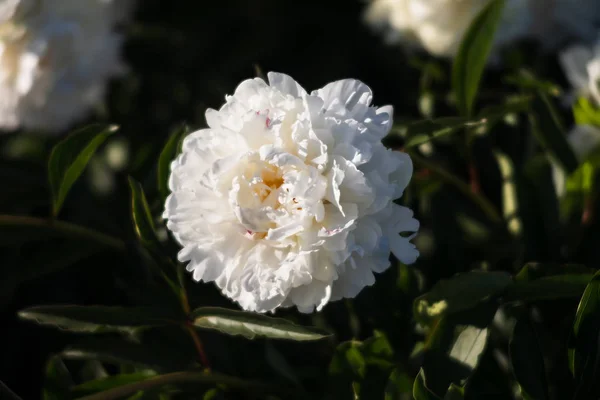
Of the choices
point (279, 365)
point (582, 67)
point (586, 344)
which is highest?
point (582, 67)

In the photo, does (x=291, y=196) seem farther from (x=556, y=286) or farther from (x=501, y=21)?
(x=501, y=21)

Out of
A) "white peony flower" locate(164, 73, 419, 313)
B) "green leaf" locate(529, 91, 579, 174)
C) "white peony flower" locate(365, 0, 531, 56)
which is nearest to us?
"white peony flower" locate(164, 73, 419, 313)

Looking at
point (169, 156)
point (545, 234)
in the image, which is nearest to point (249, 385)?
point (169, 156)

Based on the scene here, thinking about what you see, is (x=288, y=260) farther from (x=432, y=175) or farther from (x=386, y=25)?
(x=386, y=25)

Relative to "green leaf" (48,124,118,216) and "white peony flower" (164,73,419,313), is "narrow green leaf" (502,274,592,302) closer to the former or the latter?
"white peony flower" (164,73,419,313)

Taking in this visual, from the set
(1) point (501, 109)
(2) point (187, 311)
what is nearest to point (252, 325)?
(2) point (187, 311)

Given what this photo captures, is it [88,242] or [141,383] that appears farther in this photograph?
[88,242]

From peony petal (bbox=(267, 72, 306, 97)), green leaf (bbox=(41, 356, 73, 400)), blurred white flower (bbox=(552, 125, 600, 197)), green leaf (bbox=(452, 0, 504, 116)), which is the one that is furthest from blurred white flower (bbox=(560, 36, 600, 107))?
green leaf (bbox=(41, 356, 73, 400))
